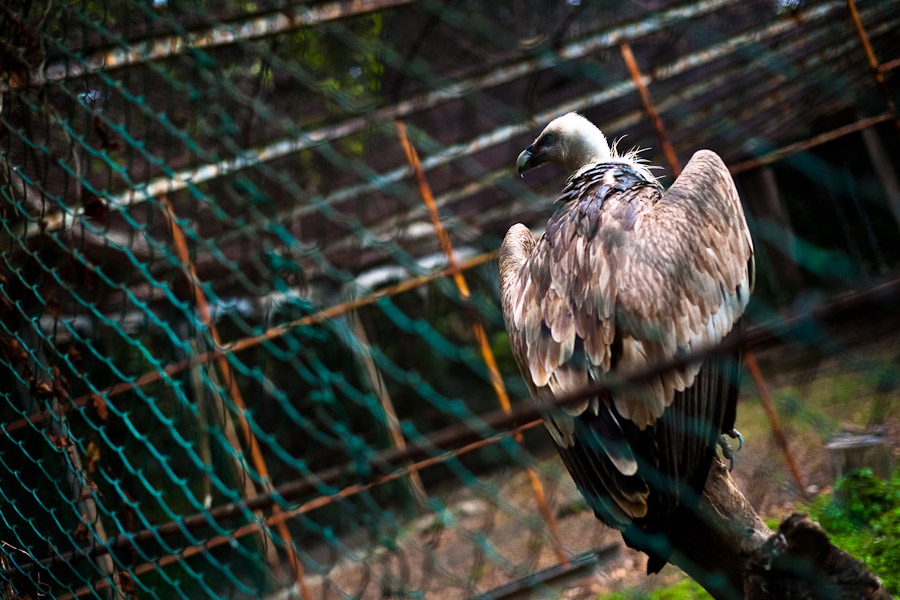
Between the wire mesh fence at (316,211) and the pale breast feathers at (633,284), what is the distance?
19cm

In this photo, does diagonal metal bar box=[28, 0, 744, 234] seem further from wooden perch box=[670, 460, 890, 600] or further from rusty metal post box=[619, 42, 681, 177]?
wooden perch box=[670, 460, 890, 600]

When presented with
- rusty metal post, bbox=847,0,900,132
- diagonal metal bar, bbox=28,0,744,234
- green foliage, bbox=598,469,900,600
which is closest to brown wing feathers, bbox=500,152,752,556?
green foliage, bbox=598,469,900,600

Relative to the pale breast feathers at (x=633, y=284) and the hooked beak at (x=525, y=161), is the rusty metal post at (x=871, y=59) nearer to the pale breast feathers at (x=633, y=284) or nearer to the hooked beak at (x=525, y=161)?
the hooked beak at (x=525, y=161)

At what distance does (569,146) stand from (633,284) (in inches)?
38.9

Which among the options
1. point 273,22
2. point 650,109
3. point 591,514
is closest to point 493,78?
point 650,109

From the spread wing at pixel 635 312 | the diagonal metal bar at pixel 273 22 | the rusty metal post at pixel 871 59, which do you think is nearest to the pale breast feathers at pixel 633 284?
the spread wing at pixel 635 312

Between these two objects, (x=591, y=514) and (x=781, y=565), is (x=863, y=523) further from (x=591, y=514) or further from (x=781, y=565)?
(x=591, y=514)

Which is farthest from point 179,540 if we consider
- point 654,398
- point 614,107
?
point 614,107

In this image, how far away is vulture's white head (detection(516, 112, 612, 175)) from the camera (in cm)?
247

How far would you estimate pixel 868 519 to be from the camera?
8.76 feet

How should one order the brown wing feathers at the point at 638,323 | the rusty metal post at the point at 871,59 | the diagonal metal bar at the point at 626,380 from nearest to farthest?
the diagonal metal bar at the point at 626,380, the brown wing feathers at the point at 638,323, the rusty metal post at the point at 871,59

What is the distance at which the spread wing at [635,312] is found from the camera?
157 centimetres

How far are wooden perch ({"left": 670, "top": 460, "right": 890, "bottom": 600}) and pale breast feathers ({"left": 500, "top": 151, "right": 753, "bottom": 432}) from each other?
270 millimetres

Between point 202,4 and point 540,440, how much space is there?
4.50m
